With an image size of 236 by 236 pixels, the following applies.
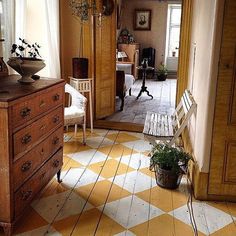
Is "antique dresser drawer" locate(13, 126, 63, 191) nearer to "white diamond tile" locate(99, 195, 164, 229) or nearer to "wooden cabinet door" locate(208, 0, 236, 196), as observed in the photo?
"white diamond tile" locate(99, 195, 164, 229)

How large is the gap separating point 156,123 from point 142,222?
147cm

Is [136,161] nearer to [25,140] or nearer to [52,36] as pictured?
[25,140]

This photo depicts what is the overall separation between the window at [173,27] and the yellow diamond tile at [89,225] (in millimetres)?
9017

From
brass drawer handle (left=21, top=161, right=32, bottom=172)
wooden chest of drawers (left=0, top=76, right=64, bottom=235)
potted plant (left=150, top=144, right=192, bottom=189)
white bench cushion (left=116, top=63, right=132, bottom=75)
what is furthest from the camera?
white bench cushion (left=116, top=63, right=132, bottom=75)

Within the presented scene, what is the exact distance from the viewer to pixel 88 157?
144 inches

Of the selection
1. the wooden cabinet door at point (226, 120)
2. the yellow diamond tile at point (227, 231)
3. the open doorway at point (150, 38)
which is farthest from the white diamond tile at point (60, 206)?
the open doorway at point (150, 38)

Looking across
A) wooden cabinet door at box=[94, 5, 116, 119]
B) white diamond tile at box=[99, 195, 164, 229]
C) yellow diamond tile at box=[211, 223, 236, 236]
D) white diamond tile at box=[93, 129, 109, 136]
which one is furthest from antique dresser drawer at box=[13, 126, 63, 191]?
wooden cabinet door at box=[94, 5, 116, 119]

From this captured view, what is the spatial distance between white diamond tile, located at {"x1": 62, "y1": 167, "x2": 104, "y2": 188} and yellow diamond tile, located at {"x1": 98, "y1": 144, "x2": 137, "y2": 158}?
1.80 feet

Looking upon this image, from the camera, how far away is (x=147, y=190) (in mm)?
2922

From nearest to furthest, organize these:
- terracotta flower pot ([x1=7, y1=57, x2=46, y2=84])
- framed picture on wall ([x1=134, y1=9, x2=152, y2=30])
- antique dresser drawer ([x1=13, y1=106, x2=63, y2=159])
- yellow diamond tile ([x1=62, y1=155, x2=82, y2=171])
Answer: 1. antique dresser drawer ([x1=13, y1=106, x2=63, y2=159])
2. terracotta flower pot ([x1=7, y1=57, x2=46, y2=84])
3. yellow diamond tile ([x1=62, y1=155, x2=82, y2=171])
4. framed picture on wall ([x1=134, y1=9, x2=152, y2=30])

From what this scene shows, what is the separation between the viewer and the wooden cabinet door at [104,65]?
15.8 ft

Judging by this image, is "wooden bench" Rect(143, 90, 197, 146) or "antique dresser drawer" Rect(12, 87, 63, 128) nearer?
"antique dresser drawer" Rect(12, 87, 63, 128)

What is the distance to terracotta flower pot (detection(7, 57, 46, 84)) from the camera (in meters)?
2.39

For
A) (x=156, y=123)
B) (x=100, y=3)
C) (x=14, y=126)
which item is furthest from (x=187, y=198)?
(x=100, y=3)
